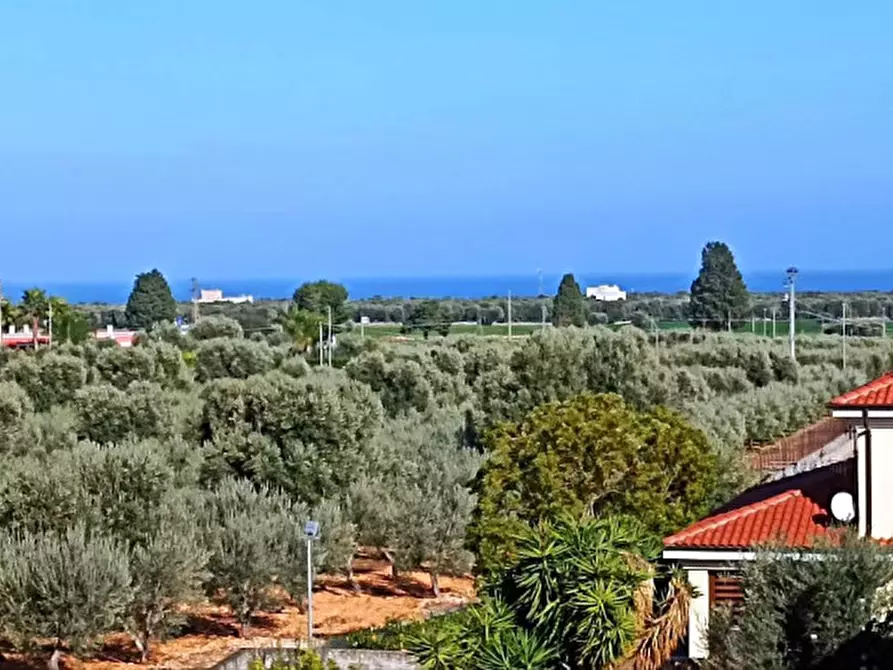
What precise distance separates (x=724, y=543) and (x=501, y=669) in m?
2.93

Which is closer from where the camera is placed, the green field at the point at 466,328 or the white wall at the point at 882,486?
the white wall at the point at 882,486

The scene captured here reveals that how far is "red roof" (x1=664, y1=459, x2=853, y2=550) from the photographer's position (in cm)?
1814

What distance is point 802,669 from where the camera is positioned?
1519 cm

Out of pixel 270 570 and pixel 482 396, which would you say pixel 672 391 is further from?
pixel 270 570

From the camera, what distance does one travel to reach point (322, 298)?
12800cm

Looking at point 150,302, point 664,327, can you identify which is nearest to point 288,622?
point 150,302

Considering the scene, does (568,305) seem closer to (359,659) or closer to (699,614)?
(359,659)

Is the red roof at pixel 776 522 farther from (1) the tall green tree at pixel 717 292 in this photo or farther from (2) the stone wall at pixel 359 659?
(1) the tall green tree at pixel 717 292

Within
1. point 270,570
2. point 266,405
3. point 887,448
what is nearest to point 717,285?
point 266,405

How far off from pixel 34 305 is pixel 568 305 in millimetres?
47560

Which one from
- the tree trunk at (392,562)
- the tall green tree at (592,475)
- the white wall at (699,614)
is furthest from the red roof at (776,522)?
the tree trunk at (392,562)

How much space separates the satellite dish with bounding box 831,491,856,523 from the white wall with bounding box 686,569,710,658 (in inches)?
62.0

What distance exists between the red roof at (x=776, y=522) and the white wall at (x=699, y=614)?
0.36 metres

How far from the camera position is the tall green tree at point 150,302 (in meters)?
141
